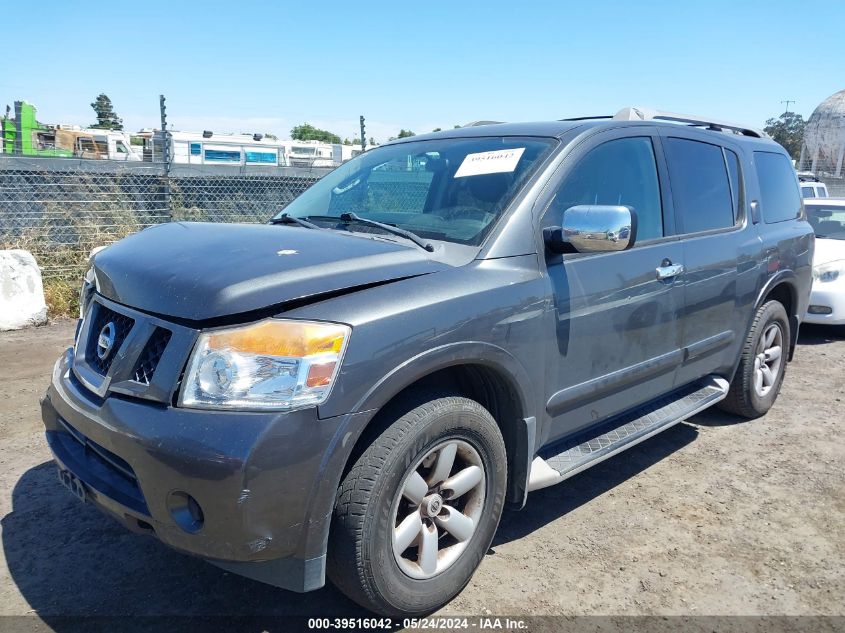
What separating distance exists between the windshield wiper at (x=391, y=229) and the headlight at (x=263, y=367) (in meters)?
0.72

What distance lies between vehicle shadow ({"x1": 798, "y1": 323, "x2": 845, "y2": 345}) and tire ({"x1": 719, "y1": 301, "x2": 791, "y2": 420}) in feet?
8.82

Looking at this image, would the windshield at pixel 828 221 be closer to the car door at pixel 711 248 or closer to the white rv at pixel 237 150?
the car door at pixel 711 248

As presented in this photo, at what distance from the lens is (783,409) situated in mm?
4988

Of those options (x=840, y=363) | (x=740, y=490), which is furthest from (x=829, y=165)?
(x=740, y=490)

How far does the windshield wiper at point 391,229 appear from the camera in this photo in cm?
267

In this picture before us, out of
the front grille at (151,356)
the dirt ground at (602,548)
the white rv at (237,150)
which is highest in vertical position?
the white rv at (237,150)

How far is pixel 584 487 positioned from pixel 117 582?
2323mm

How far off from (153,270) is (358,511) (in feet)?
3.64

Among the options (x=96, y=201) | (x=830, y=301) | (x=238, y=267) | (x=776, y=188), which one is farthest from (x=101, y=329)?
(x=830, y=301)

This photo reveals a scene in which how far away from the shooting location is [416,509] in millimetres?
2439

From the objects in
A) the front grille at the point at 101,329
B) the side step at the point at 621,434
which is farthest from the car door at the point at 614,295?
the front grille at the point at 101,329

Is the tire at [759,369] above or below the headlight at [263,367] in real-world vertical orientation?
below

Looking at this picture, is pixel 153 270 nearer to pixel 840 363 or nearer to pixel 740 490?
pixel 740 490

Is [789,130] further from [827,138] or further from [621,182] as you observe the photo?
A: [621,182]
